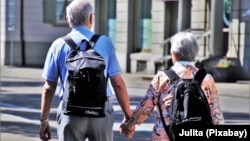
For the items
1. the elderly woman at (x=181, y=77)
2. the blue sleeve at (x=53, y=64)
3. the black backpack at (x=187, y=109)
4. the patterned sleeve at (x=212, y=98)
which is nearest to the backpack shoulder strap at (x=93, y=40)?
the blue sleeve at (x=53, y=64)

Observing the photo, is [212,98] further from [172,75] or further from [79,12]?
[79,12]

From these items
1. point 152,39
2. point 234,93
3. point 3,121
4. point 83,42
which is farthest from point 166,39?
point 83,42

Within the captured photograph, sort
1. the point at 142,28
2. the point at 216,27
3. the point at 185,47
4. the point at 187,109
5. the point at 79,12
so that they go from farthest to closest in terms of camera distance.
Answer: the point at 142,28 < the point at 216,27 < the point at 79,12 < the point at 185,47 < the point at 187,109

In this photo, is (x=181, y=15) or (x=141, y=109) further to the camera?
(x=181, y=15)

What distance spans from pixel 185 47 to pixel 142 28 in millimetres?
26346

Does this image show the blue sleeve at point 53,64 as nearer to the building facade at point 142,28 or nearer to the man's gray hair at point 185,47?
the man's gray hair at point 185,47

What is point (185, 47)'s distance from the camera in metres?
5.37

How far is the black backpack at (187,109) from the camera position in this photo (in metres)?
5.05

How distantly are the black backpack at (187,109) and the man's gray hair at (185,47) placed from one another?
23cm

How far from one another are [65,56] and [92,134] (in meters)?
0.65

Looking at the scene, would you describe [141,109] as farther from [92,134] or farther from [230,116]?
[230,116]

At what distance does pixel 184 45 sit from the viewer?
5.36 m

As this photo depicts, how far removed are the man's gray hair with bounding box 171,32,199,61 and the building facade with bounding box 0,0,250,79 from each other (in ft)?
67.3

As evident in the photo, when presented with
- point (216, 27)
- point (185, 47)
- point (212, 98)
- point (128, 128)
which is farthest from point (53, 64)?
point (216, 27)
